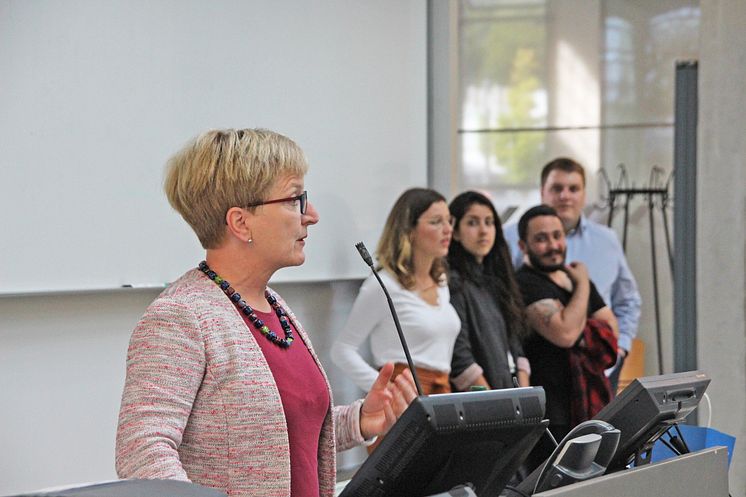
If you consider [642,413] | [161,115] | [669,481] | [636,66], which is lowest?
[669,481]

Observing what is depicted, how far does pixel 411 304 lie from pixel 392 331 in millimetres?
132

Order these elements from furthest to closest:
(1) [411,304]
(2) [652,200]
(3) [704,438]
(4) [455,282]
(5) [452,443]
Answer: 1. (2) [652,200]
2. (4) [455,282]
3. (1) [411,304]
4. (3) [704,438]
5. (5) [452,443]

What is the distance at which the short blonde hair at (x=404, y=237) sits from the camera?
3889 millimetres

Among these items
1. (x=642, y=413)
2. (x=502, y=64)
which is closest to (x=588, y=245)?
(x=502, y=64)

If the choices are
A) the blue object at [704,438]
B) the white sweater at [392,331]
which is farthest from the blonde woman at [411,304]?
the blue object at [704,438]

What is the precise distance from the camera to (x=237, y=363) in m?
1.83

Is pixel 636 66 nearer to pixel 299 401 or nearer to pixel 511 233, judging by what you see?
pixel 511 233

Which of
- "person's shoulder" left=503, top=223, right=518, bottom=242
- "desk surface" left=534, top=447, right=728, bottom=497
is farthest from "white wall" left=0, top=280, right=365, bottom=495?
"person's shoulder" left=503, top=223, right=518, bottom=242

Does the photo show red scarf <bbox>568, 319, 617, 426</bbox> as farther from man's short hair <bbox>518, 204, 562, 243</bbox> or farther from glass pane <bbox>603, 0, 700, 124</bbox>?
glass pane <bbox>603, 0, 700, 124</bbox>

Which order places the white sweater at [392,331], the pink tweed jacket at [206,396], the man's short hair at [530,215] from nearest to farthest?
1. the pink tweed jacket at [206,396]
2. the white sweater at [392,331]
3. the man's short hair at [530,215]

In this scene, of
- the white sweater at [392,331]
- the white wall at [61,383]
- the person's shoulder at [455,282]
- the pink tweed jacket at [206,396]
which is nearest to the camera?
the pink tweed jacket at [206,396]

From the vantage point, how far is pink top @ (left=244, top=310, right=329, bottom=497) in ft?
6.30

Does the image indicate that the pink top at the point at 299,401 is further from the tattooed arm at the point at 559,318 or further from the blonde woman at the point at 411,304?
the tattooed arm at the point at 559,318

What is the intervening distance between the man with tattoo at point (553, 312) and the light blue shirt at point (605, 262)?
0.59 m
